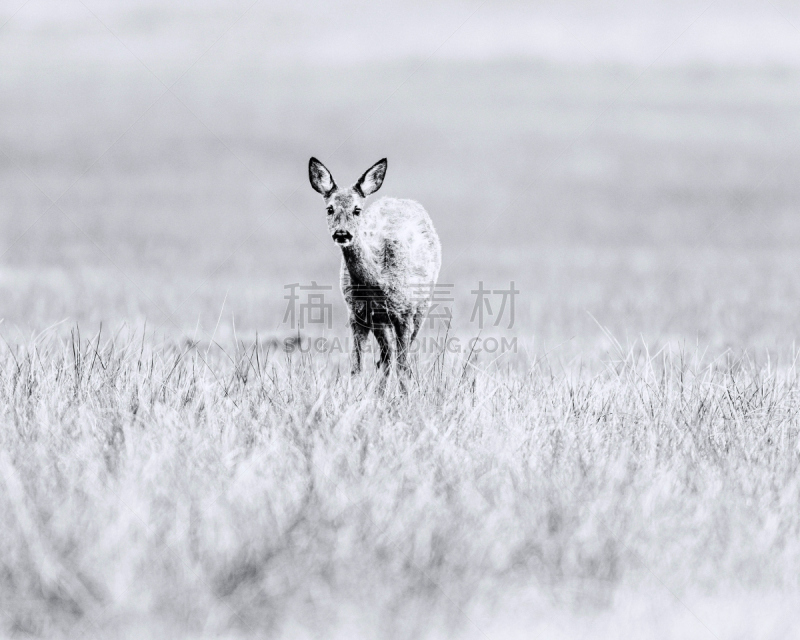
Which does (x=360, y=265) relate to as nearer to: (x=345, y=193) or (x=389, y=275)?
(x=389, y=275)

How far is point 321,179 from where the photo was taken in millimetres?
4301

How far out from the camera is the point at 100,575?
280 centimetres

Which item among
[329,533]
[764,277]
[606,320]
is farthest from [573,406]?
[764,277]

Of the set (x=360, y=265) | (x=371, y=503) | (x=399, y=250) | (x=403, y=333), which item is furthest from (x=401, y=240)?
(x=371, y=503)

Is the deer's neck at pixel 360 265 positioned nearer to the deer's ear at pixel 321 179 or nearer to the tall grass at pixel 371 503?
the deer's ear at pixel 321 179

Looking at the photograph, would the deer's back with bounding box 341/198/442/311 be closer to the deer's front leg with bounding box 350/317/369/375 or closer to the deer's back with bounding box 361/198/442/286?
the deer's back with bounding box 361/198/442/286

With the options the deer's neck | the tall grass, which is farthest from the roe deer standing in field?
the tall grass

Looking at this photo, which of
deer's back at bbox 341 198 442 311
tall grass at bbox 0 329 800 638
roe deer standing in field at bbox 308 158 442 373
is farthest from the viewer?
deer's back at bbox 341 198 442 311

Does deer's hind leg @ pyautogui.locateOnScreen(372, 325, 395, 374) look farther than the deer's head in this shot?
Yes

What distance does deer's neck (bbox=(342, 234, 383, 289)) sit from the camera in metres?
4.58

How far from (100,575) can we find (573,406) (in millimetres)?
2430

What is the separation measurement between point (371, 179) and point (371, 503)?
5.81 ft

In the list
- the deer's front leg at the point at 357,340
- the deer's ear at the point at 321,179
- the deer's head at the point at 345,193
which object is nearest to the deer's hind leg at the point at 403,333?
the deer's front leg at the point at 357,340

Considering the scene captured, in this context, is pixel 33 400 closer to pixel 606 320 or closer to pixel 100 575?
pixel 100 575
